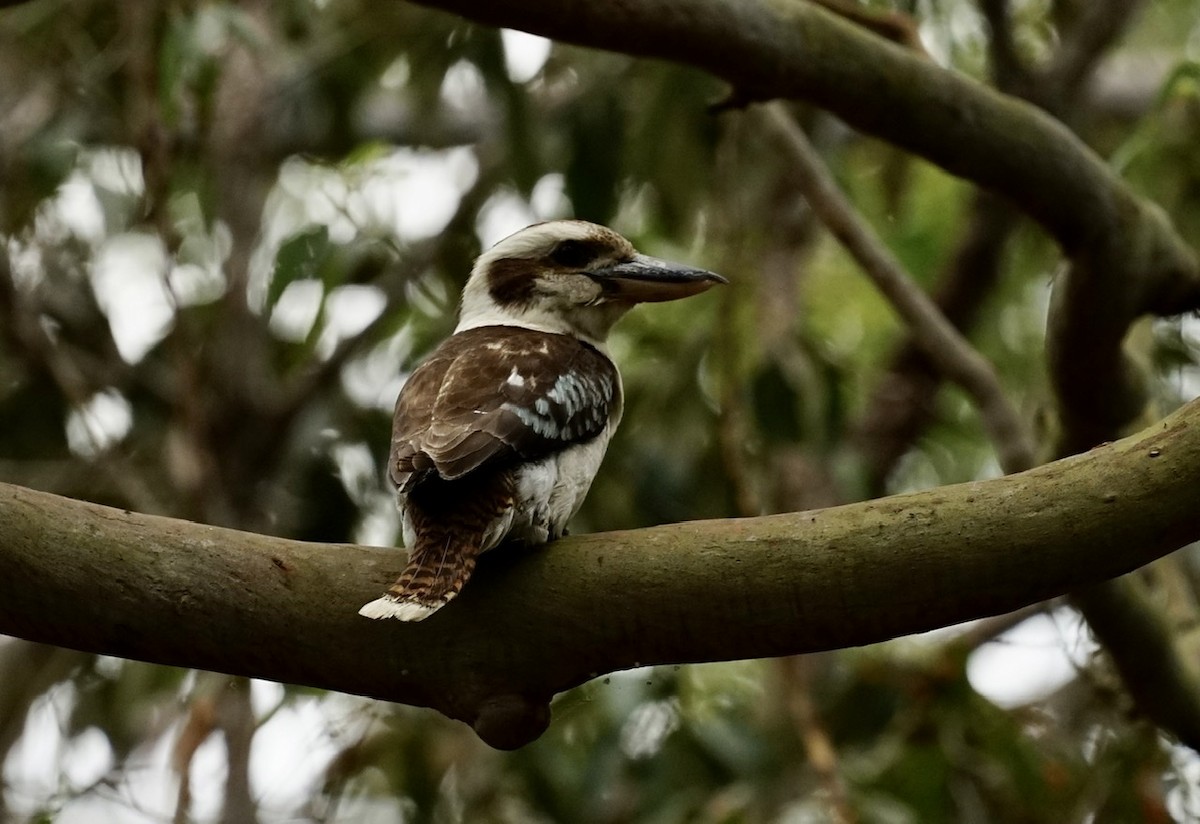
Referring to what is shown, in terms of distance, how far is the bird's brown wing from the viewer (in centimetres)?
214

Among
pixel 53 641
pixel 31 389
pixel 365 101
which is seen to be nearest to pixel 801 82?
pixel 53 641

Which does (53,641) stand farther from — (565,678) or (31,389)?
(31,389)

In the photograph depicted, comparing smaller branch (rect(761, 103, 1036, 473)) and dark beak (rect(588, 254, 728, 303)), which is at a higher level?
dark beak (rect(588, 254, 728, 303))

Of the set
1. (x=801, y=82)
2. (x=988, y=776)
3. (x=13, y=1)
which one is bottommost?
(x=988, y=776)

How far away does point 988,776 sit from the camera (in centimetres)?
345

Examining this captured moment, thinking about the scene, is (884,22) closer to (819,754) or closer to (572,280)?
(572,280)

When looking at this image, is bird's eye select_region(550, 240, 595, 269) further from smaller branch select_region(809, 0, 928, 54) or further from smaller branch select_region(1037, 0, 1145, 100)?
smaller branch select_region(1037, 0, 1145, 100)

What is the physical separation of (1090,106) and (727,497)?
248 cm

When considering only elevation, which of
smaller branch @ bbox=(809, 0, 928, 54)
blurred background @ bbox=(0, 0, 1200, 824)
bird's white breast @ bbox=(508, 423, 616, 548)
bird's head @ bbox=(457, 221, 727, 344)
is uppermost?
smaller branch @ bbox=(809, 0, 928, 54)

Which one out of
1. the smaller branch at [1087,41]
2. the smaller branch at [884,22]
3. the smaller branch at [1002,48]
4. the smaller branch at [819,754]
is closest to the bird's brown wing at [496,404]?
the smaller branch at [819,754]

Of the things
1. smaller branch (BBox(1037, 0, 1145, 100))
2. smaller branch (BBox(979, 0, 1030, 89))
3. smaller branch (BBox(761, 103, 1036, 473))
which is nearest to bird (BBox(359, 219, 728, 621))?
smaller branch (BBox(761, 103, 1036, 473))

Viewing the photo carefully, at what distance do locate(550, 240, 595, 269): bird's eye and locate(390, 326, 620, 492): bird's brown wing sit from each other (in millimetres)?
234

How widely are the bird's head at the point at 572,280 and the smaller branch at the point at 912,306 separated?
87cm

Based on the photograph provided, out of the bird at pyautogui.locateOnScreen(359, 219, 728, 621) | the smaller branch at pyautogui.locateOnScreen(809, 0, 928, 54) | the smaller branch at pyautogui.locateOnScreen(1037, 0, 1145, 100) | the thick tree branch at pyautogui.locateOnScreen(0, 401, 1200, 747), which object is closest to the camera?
the thick tree branch at pyautogui.locateOnScreen(0, 401, 1200, 747)
